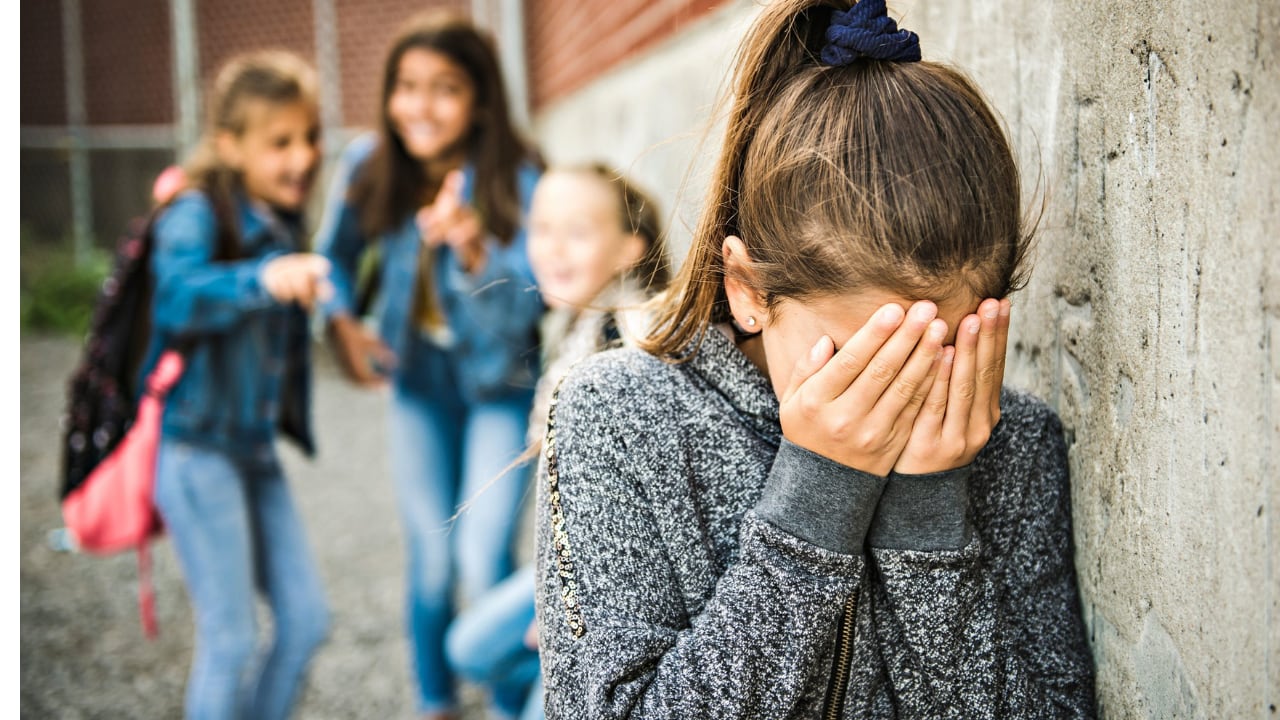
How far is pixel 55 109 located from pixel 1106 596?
42.0 feet

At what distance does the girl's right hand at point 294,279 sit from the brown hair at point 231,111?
0.23m

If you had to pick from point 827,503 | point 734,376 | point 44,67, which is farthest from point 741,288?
point 44,67

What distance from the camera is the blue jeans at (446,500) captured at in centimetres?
308

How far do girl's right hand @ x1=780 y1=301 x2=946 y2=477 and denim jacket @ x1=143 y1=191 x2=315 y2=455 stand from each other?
1.95 metres

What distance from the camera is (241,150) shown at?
296 centimetres

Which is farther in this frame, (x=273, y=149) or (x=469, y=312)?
(x=469, y=312)

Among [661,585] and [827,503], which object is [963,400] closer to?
[827,503]

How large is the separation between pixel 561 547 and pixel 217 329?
1788mm

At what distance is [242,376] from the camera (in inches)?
111

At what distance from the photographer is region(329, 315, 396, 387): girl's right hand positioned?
3445 mm

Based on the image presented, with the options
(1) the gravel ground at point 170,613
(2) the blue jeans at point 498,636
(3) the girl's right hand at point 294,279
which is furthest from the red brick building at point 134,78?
(2) the blue jeans at point 498,636

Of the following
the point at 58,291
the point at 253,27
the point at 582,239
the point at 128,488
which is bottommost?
the point at 58,291

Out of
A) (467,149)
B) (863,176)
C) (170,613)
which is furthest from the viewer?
(170,613)

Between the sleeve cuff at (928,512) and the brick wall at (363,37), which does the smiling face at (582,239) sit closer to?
the sleeve cuff at (928,512)
